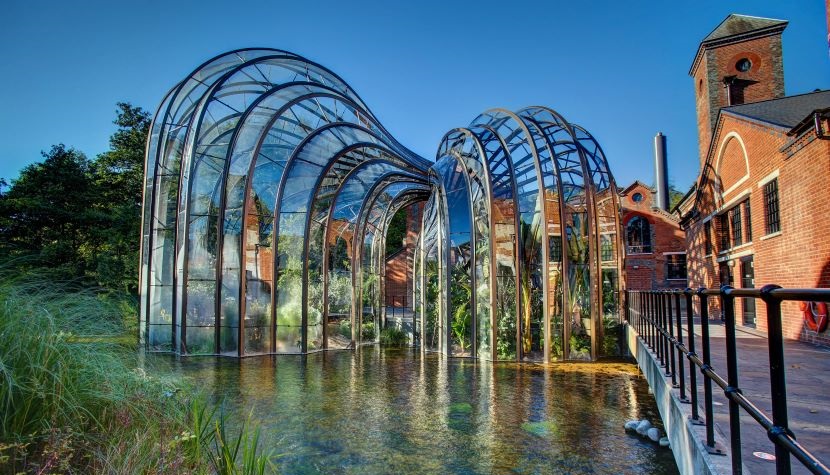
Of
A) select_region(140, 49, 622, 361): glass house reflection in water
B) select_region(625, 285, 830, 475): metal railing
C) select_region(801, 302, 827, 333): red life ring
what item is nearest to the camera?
select_region(625, 285, 830, 475): metal railing

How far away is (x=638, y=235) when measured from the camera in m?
30.3

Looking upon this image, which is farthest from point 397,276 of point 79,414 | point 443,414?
point 79,414

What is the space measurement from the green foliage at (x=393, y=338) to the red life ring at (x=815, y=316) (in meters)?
9.15

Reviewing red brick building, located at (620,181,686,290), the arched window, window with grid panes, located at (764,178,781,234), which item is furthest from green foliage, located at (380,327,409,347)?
the arched window

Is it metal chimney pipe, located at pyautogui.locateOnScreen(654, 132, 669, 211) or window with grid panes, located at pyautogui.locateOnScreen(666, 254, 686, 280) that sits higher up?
metal chimney pipe, located at pyautogui.locateOnScreen(654, 132, 669, 211)

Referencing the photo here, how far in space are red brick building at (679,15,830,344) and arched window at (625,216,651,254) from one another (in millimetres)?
7352

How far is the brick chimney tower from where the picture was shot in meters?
22.3

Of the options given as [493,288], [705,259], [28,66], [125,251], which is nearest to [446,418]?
[493,288]

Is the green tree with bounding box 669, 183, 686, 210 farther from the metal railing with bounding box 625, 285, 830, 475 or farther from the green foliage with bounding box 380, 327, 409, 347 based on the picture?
the metal railing with bounding box 625, 285, 830, 475

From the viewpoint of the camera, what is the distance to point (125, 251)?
20406 millimetres

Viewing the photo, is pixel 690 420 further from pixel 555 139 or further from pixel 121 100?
pixel 121 100

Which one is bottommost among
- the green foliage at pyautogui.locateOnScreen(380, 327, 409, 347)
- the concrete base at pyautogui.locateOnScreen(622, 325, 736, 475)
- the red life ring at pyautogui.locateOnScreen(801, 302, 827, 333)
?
the green foliage at pyautogui.locateOnScreen(380, 327, 409, 347)

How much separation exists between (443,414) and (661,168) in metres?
39.2

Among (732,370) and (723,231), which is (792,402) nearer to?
(732,370)
